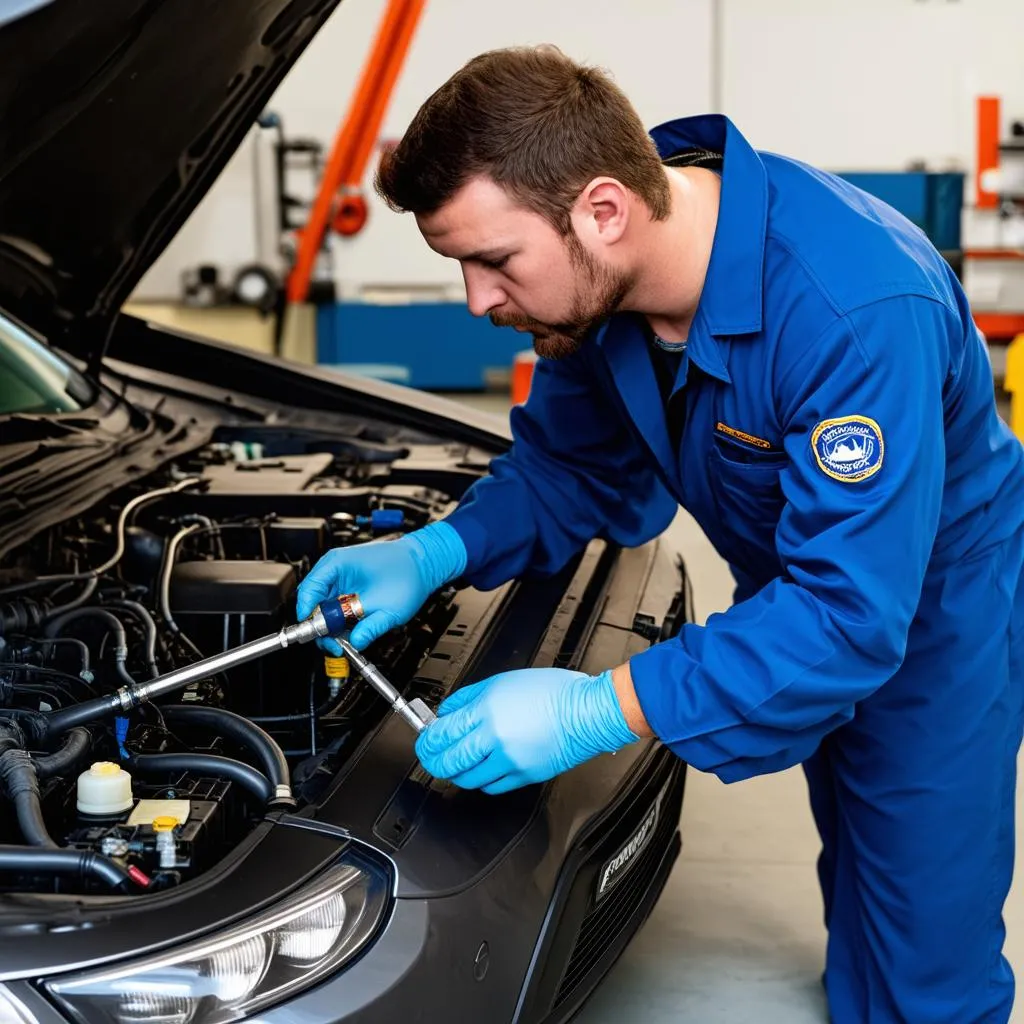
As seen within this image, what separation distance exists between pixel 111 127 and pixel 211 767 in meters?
0.90

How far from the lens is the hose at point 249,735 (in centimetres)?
133

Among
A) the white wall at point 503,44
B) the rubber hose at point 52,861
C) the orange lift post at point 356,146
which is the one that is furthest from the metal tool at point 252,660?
the white wall at point 503,44

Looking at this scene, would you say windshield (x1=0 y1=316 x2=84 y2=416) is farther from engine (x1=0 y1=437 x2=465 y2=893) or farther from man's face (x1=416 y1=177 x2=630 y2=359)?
man's face (x1=416 y1=177 x2=630 y2=359)

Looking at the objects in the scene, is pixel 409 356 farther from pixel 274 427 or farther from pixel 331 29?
pixel 274 427

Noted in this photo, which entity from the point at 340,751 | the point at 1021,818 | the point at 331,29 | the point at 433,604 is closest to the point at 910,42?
the point at 331,29

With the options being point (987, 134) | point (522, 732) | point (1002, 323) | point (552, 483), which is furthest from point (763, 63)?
point (522, 732)

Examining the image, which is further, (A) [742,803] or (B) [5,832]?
(A) [742,803]

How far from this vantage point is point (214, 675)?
157 centimetres

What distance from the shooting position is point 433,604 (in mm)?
1917

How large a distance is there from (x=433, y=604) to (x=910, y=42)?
22.6 ft

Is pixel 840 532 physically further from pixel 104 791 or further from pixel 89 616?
pixel 89 616

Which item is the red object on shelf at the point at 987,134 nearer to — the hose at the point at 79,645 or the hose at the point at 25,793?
the hose at the point at 79,645

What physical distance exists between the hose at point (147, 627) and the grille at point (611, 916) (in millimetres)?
560

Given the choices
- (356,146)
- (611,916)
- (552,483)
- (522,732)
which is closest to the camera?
(522,732)
